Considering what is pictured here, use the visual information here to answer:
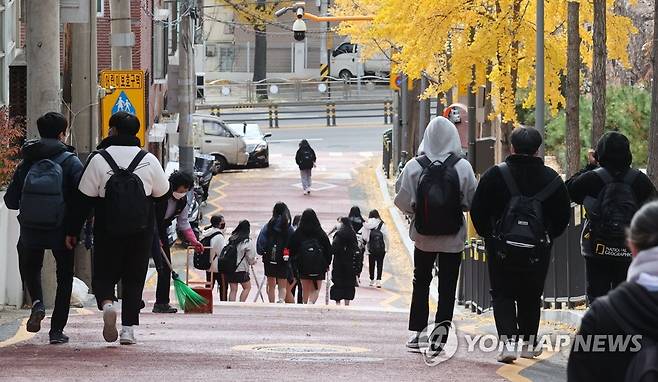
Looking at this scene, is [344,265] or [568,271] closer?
[568,271]

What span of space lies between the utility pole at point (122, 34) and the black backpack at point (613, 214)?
14.2 meters

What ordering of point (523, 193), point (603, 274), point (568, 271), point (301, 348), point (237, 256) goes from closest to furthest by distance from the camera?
point (523, 193) → point (603, 274) → point (301, 348) → point (568, 271) → point (237, 256)

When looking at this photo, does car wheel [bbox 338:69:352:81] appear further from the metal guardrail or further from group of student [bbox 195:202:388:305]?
group of student [bbox 195:202:388:305]

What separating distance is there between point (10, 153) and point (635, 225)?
991cm

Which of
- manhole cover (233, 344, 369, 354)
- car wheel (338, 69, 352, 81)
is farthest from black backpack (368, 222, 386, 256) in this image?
car wheel (338, 69, 352, 81)

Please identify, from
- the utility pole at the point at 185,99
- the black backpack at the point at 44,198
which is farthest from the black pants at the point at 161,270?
the utility pole at the point at 185,99

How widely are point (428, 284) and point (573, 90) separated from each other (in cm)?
1176

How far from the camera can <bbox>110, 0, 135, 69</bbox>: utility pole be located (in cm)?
2261

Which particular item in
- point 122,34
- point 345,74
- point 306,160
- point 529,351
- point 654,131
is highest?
point 122,34

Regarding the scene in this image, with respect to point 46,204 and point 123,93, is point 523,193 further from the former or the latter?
point 123,93

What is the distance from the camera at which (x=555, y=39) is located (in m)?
27.0

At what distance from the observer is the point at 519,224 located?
9047 mm

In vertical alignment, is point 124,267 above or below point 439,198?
below

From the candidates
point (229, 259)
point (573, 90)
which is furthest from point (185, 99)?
point (573, 90)
